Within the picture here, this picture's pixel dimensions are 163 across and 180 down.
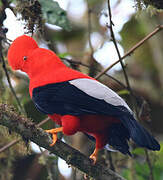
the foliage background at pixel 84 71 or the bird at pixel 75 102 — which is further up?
the bird at pixel 75 102

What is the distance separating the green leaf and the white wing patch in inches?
20.6

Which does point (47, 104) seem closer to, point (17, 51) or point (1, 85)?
point (17, 51)

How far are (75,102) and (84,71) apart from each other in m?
1.87

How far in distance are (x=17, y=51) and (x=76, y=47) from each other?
4.22 meters

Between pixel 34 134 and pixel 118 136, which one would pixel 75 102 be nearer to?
pixel 34 134

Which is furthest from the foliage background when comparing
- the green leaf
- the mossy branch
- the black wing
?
the black wing

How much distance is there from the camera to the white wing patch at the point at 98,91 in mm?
2344

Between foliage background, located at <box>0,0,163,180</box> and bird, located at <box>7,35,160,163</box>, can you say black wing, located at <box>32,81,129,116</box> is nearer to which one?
bird, located at <box>7,35,160,163</box>

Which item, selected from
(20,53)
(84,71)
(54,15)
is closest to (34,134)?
(20,53)

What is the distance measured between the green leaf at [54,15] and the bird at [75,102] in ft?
0.80

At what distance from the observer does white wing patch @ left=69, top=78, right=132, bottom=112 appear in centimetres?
234

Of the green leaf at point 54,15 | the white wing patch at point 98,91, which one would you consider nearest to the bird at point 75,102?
the white wing patch at point 98,91

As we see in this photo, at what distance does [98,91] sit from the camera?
7.83 feet

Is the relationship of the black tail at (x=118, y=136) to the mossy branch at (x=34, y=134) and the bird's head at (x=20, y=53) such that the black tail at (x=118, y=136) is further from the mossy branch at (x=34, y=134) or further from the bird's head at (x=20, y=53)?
the bird's head at (x=20, y=53)
